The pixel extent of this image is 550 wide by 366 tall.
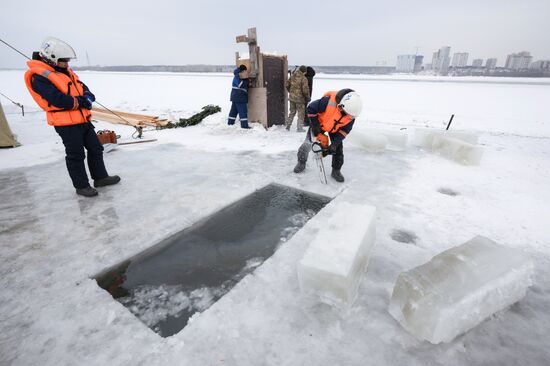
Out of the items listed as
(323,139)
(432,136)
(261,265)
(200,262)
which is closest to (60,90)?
(200,262)

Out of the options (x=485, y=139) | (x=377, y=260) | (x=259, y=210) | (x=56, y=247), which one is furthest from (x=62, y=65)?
(x=485, y=139)

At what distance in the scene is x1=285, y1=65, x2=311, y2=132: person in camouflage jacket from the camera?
6.96 metres

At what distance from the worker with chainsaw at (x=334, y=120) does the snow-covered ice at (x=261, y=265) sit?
0.48 m

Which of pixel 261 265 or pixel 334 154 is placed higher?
pixel 334 154

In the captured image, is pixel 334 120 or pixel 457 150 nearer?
pixel 334 120

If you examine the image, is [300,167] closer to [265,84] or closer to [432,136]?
[432,136]

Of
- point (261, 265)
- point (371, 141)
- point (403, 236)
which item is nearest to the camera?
point (261, 265)

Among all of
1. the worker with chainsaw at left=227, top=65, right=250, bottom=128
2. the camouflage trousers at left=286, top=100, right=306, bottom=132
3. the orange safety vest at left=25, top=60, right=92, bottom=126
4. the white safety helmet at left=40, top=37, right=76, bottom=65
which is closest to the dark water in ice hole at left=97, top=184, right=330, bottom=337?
the orange safety vest at left=25, top=60, right=92, bottom=126

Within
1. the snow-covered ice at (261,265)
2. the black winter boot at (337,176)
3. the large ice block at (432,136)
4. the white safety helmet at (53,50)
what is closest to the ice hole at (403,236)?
the snow-covered ice at (261,265)

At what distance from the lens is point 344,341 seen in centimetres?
176

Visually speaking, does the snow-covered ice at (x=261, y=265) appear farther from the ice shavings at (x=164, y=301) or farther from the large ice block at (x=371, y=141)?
the large ice block at (x=371, y=141)

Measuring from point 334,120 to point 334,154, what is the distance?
54 cm

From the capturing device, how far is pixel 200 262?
246cm

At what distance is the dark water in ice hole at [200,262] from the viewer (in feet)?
6.62
